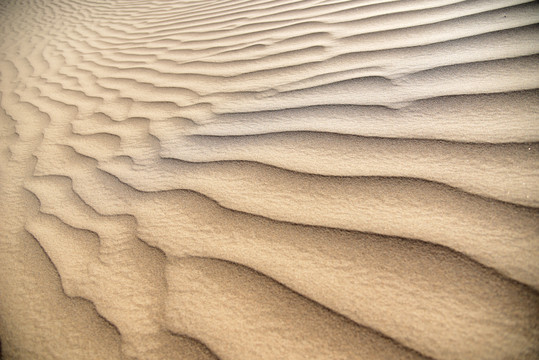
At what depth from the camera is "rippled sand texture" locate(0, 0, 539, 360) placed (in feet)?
2.47

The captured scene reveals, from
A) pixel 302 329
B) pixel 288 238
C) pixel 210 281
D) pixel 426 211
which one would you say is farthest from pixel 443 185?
pixel 210 281

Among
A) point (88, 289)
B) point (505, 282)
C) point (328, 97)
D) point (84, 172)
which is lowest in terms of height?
point (88, 289)

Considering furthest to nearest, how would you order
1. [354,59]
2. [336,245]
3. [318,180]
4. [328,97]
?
[354,59], [328,97], [318,180], [336,245]

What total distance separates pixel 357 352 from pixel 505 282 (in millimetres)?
341

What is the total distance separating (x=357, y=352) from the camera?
70 cm

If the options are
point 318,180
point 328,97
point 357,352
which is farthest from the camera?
point 328,97

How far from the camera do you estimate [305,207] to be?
1.04 m

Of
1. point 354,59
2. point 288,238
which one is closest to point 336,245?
point 288,238

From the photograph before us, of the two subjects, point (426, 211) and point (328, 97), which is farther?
point (328, 97)

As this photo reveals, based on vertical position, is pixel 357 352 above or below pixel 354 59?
below

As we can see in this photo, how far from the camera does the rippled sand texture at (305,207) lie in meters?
0.75

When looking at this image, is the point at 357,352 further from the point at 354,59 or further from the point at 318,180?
the point at 354,59

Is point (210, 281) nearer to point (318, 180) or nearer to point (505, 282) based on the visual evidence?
point (318, 180)

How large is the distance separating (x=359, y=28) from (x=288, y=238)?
1645 millimetres
